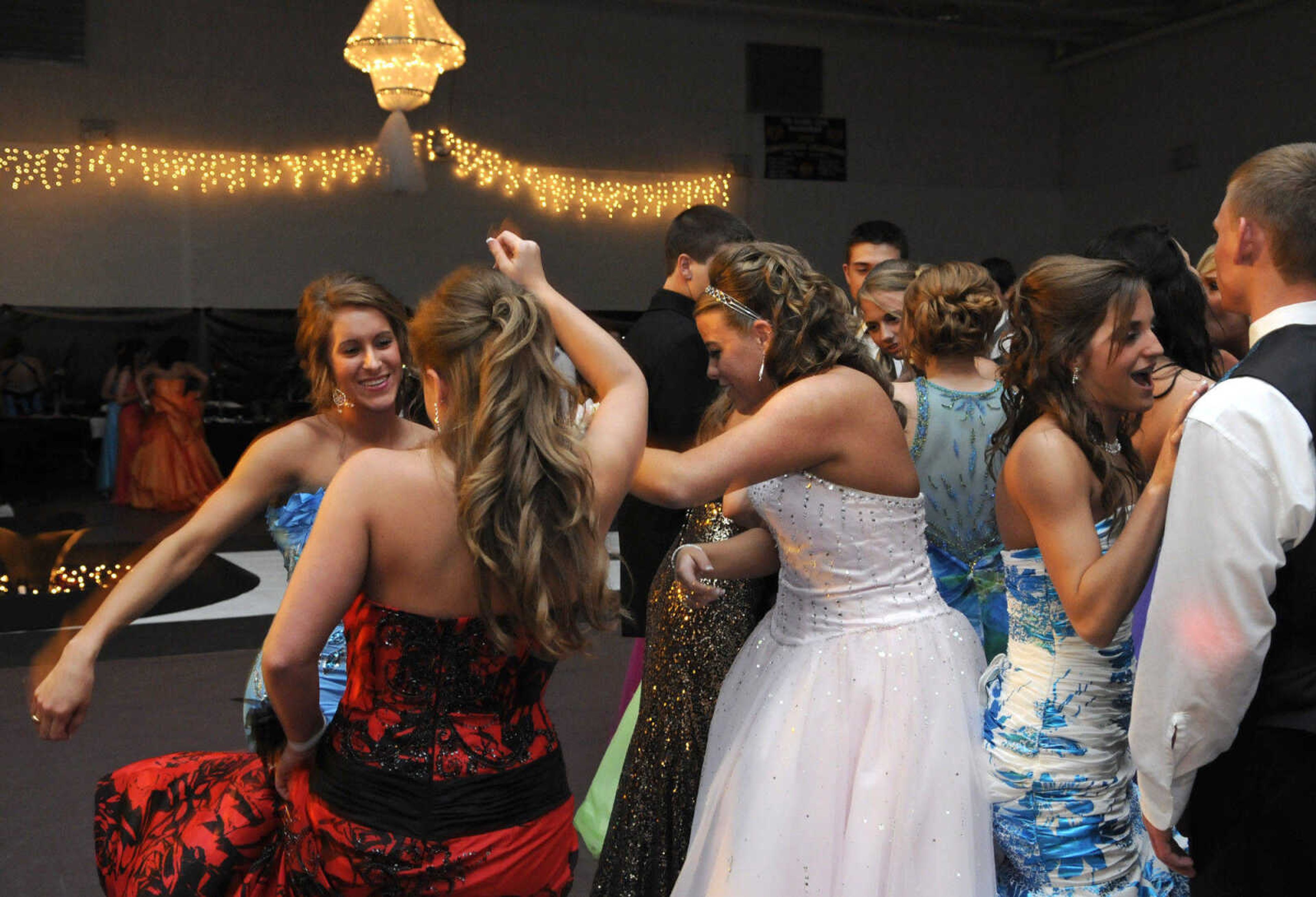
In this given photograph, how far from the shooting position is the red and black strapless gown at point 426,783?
158 cm

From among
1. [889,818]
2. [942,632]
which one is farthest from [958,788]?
[942,632]

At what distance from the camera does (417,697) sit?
1.59 m

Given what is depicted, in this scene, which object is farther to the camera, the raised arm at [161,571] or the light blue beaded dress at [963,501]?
the light blue beaded dress at [963,501]

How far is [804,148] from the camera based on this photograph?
521 inches

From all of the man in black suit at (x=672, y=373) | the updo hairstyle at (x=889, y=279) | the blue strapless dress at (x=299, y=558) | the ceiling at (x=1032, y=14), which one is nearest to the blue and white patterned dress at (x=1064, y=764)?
the blue strapless dress at (x=299, y=558)

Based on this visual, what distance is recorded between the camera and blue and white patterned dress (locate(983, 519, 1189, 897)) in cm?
Result: 185

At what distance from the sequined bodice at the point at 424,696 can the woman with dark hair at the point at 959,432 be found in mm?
1398

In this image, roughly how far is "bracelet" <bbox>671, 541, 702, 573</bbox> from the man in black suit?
0.44m

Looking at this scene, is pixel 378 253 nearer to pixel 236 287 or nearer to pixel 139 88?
pixel 236 287

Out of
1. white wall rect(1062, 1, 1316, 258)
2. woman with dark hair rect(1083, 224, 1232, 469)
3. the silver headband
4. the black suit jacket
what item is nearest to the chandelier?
the black suit jacket

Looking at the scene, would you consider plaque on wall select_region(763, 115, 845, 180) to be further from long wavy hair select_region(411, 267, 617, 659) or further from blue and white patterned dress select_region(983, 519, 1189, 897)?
long wavy hair select_region(411, 267, 617, 659)

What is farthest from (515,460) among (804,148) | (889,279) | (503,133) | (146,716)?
(804,148)

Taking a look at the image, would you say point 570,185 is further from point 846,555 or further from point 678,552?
point 846,555

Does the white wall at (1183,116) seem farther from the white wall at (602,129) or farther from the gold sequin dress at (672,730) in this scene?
the gold sequin dress at (672,730)
